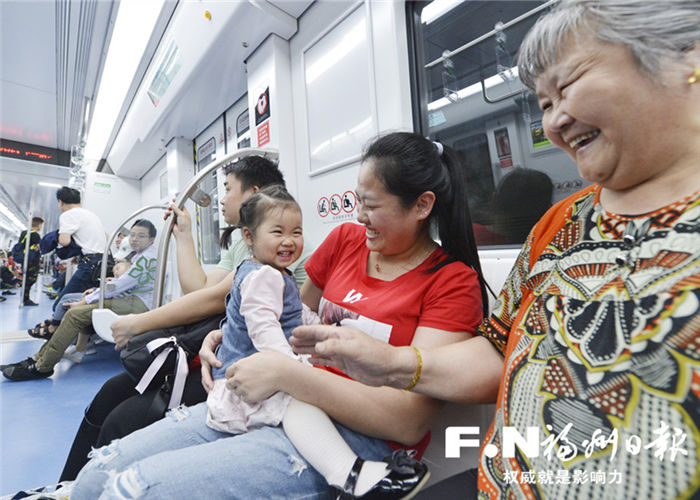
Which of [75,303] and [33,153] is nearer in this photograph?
[75,303]

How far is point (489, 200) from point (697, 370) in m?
1.34

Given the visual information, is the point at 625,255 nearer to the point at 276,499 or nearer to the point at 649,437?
the point at 649,437

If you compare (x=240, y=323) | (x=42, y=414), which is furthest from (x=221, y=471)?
(x=42, y=414)

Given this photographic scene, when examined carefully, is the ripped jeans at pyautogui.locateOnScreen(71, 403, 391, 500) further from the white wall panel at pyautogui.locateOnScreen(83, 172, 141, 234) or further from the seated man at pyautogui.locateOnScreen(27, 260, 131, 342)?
the white wall panel at pyautogui.locateOnScreen(83, 172, 141, 234)

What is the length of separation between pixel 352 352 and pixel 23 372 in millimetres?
3931

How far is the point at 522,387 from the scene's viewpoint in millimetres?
655

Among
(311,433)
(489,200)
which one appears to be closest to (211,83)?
(489,200)

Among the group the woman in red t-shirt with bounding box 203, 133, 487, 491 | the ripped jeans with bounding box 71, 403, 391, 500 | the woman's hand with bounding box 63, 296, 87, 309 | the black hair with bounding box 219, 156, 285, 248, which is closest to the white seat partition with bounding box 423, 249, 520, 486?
the woman in red t-shirt with bounding box 203, 133, 487, 491

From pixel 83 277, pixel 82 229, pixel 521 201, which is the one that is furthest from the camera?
pixel 82 229

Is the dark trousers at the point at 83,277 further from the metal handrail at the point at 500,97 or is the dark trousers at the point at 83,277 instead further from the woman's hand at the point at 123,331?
the metal handrail at the point at 500,97

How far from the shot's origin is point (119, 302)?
3266 millimetres

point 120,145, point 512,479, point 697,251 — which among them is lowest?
point 512,479

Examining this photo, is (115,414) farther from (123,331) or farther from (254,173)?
(254,173)

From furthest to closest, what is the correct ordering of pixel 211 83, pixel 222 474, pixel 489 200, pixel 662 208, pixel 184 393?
pixel 211 83, pixel 489 200, pixel 184 393, pixel 222 474, pixel 662 208
